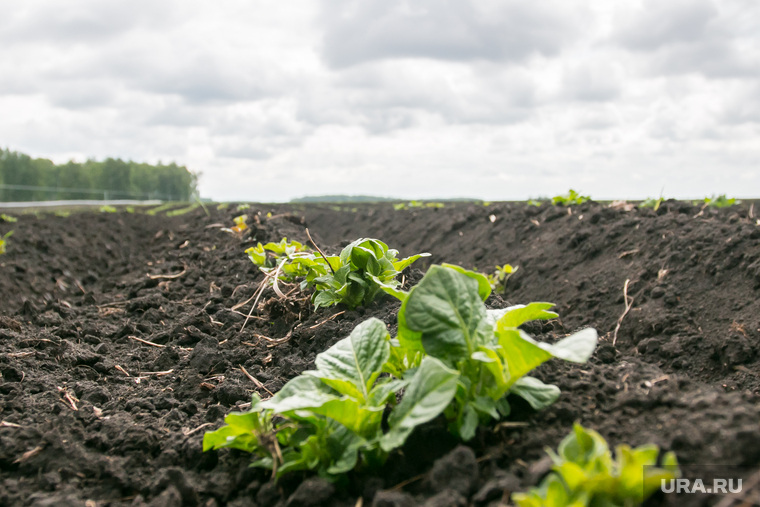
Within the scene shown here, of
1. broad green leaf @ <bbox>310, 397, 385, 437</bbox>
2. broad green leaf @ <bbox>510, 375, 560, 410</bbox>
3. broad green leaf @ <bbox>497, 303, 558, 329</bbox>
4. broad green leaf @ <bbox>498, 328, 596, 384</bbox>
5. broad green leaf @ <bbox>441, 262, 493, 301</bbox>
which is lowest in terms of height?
broad green leaf @ <bbox>310, 397, 385, 437</bbox>

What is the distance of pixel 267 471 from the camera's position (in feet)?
6.66

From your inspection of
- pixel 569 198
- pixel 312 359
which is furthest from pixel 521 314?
pixel 569 198

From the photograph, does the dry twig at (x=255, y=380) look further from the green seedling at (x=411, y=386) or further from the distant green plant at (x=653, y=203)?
the distant green plant at (x=653, y=203)

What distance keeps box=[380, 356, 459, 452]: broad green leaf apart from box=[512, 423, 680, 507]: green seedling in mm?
360

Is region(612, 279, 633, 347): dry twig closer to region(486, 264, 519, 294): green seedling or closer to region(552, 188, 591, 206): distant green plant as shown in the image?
region(486, 264, 519, 294): green seedling

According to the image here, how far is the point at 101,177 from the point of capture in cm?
5284

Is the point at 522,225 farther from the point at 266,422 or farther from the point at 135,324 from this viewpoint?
the point at 266,422

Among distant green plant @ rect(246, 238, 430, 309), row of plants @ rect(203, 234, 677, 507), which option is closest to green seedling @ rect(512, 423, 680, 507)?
row of plants @ rect(203, 234, 677, 507)

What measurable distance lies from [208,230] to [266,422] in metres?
6.94

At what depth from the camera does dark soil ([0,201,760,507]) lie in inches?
67.9

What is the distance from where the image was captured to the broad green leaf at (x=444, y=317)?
1883 millimetres

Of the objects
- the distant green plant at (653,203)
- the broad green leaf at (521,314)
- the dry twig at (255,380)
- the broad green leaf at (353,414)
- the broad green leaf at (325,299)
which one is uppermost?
the distant green plant at (653,203)

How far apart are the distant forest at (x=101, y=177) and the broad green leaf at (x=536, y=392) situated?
154ft

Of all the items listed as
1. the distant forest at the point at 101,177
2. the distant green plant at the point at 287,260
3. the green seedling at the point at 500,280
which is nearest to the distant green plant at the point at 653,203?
the green seedling at the point at 500,280
